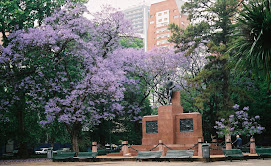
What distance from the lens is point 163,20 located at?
124375 millimetres

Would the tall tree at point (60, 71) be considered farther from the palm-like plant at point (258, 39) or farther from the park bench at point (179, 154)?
the palm-like plant at point (258, 39)

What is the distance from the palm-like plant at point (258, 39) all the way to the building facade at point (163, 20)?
102 meters

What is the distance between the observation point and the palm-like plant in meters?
15.8

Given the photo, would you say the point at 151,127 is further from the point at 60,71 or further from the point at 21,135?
the point at 21,135

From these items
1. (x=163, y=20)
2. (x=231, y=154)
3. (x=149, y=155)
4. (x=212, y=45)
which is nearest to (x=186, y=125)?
(x=149, y=155)

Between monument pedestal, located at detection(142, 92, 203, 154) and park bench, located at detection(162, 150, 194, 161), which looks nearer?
park bench, located at detection(162, 150, 194, 161)

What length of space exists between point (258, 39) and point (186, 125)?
9742 mm

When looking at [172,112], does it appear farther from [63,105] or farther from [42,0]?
[42,0]

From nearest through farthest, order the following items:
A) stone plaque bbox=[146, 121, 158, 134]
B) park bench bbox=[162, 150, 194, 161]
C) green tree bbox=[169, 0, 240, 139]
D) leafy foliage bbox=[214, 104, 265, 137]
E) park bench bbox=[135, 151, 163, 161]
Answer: park bench bbox=[162, 150, 194, 161] → park bench bbox=[135, 151, 163, 161] → stone plaque bbox=[146, 121, 158, 134] → leafy foliage bbox=[214, 104, 265, 137] → green tree bbox=[169, 0, 240, 139]

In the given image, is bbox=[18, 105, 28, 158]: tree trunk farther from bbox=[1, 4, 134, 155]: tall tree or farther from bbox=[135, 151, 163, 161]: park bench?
bbox=[135, 151, 163, 161]: park bench

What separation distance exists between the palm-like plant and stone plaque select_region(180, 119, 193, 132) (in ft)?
25.3

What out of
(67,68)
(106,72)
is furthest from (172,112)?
(67,68)

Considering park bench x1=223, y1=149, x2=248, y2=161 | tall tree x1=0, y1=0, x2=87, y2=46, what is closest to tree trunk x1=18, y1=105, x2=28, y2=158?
tall tree x1=0, y1=0, x2=87, y2=46

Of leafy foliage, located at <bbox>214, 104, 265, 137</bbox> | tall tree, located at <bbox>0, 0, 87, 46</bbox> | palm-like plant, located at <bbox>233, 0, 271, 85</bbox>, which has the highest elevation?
tall tree, located at <bbox>0, 0, 87, 46</bbox>
